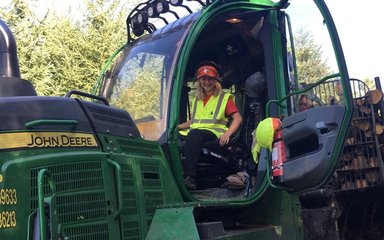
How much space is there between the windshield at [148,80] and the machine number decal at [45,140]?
33.4 inches

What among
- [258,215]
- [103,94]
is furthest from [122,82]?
[258,215]

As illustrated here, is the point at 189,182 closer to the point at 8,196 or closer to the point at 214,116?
the point at 214,116

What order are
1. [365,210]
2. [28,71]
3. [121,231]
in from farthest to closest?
[28,71]
[365,210]
[121,231]

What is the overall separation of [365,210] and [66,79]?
10408 millimetres

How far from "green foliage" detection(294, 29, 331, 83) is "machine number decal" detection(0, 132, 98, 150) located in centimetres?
198

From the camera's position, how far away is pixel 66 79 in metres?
14.6

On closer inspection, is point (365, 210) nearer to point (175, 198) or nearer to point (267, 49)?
point (267, 49)

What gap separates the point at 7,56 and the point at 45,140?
809 millimetres

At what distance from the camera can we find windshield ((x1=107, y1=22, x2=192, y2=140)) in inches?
161

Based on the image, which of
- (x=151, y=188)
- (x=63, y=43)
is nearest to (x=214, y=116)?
(x=151, y=188)

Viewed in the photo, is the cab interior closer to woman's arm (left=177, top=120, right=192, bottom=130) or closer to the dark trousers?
the dark trousers

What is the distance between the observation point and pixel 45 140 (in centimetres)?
300

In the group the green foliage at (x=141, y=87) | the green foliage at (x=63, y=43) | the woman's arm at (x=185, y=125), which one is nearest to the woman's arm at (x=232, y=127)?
the woman's arm at (x=185, y=125)

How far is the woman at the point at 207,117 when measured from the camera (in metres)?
4.16
